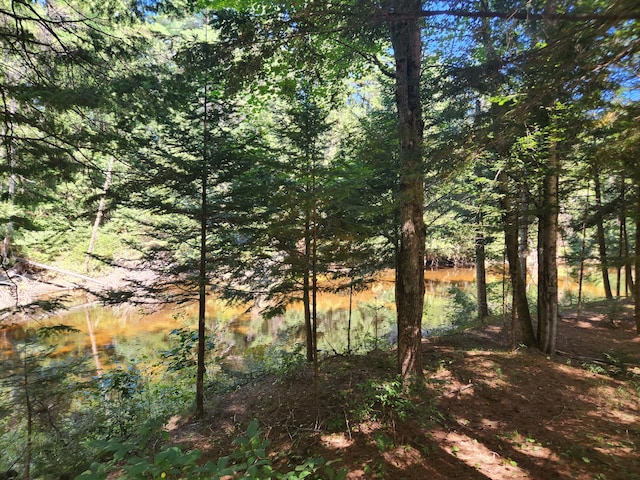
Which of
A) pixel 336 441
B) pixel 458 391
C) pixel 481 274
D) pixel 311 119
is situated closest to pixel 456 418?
pixel 458 391

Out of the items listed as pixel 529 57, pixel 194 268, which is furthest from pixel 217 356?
pixel 529 57

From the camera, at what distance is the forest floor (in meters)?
3.73

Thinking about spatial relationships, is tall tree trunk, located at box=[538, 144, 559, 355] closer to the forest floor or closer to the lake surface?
the forest floor

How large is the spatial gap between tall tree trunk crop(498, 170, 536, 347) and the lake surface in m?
3.53

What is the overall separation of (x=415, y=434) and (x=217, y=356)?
32.2 feet

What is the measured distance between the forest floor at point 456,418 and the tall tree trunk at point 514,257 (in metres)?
0.65

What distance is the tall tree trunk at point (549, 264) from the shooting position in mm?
7043

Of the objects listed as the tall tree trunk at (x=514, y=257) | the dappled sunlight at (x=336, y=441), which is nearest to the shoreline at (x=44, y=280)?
the dappled sunlight at (x=336, y=441)

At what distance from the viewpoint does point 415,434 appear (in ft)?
13.9

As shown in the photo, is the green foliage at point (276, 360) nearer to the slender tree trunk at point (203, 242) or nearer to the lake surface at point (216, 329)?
the lake surface at point (216, 329)

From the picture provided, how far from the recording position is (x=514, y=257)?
7.82 m

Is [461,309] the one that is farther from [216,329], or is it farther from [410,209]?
[410,209]

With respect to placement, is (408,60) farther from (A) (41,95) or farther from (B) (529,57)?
(A) (41,95)

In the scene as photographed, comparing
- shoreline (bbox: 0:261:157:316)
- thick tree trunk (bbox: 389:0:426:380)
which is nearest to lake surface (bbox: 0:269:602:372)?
shoreline (bbox: 0:261:157:316)
